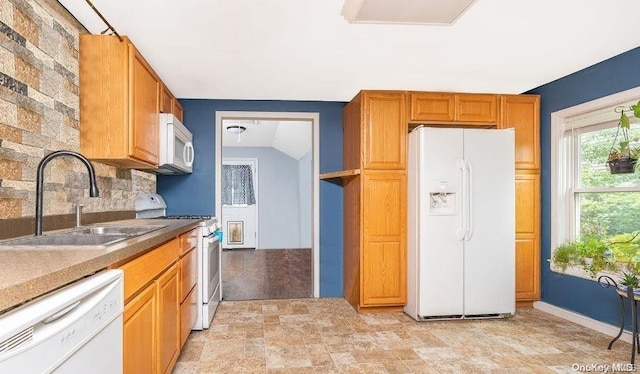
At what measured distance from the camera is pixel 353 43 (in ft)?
8.90

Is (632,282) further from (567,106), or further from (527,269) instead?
(567,106)

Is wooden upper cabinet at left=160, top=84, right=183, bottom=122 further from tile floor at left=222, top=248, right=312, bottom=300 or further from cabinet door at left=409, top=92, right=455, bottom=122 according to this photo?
cabinet door at left=409, top=92, right=455, bottom=122

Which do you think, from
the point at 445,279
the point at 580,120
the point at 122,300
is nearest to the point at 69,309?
the point at 122,300

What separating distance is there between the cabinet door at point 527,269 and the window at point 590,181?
0.19 metres

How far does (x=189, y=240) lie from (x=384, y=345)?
162 centimetres

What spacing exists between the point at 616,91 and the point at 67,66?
12.7 feet

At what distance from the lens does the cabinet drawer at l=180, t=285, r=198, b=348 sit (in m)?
2.51

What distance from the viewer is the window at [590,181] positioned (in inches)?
119

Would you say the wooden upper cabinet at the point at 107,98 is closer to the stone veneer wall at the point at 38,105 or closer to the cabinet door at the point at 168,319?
the stone veneer wall at the point at 38,105

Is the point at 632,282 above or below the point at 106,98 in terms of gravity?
below

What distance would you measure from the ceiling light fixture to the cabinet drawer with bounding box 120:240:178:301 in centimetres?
448

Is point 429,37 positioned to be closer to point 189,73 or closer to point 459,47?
point 459,47

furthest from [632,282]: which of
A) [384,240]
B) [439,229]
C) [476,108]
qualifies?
[476,108]

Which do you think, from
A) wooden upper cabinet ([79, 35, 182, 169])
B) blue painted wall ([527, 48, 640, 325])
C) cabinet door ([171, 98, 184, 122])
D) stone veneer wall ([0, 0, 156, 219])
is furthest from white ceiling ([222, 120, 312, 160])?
stone veneer wall ([0, 0, 156, 219])
